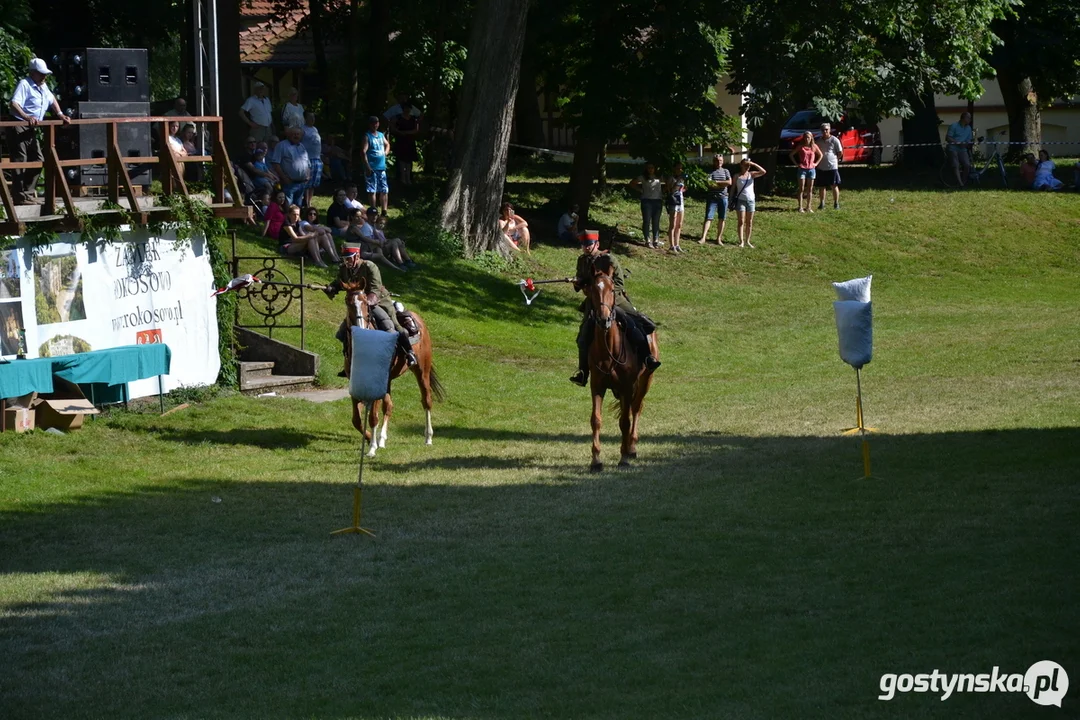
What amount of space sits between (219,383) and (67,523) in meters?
7.52

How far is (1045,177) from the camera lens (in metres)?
43.9

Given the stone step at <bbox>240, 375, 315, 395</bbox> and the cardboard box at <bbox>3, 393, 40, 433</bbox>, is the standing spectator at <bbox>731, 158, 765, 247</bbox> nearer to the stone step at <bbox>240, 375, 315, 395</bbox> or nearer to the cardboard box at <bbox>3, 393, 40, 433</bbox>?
the stone step at <bbox>240, 375, 315, 395</bbox>

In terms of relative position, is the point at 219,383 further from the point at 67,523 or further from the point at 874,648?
the point at 874,648

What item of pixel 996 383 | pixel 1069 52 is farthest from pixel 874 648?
pixel 1069 52

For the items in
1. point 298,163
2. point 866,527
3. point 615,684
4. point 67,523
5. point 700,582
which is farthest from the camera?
point 298,163

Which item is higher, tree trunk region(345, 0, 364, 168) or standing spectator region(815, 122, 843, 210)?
tree trunk region(345, 0, 364, 168)

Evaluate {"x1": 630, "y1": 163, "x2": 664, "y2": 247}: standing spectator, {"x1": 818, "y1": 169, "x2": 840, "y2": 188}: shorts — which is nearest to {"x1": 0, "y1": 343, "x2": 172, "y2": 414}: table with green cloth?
{"x1": 630, "y1": 163, "x2": 664, "y2": 247}: standing spectator

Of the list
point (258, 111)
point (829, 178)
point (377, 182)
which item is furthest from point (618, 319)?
point (829, 178)

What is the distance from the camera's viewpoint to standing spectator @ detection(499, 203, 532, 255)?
111ft

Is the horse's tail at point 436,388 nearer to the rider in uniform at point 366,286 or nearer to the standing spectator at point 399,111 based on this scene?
the rider in uniform at point 366,286

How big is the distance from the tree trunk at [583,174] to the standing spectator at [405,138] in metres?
4.23

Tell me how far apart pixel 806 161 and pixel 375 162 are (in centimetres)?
1408

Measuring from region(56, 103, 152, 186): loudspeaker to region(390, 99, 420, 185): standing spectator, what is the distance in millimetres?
12980

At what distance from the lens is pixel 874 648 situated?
8930 mm
